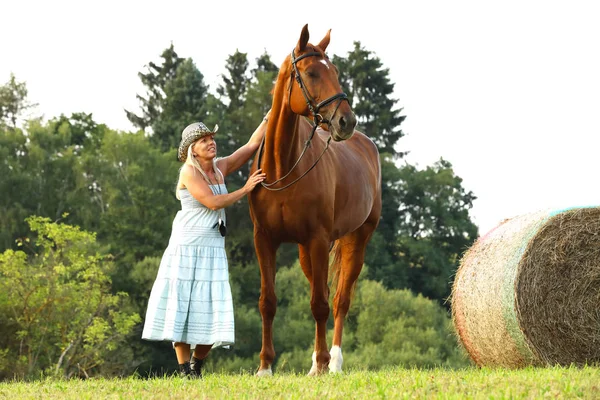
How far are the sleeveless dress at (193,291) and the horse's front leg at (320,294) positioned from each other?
832 millimetres

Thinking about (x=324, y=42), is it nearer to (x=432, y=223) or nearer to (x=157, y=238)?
(x=157, y=238)

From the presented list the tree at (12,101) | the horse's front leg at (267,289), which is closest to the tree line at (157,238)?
the tree at (12,101)

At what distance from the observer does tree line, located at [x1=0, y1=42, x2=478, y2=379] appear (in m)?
35.8

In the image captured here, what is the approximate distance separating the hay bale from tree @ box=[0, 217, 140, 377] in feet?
87.2

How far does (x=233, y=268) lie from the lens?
45906mm

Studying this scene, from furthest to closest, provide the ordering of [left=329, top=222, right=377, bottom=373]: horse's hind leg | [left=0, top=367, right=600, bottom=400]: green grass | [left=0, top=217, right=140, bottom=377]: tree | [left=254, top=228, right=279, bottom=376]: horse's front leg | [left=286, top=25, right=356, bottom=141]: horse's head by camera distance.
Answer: [left=0, top=217, right=140, bottom=377]: tree, [left=329, top=222, right=377, bottom=373]: horse's hind leg, [left=254, top=228, right=279, bottom=376]: horse's front leg, [left=286, top=25, right=356, bottom=141]: horse's head, [left=0, top=367, right=600, bottom=400]: green grass

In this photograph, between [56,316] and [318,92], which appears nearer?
[318,92]

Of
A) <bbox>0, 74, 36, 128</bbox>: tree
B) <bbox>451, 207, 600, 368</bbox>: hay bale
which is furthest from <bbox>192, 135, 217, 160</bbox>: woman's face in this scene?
<bbox>0, 74, 36, 128</bbox>: tree

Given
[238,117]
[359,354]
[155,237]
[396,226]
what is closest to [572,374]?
[359,354]

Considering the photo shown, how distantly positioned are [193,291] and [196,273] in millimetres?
160

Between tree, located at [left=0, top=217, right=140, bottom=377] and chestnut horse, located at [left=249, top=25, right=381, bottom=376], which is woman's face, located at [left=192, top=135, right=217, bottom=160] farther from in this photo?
tree, located at [left=0, top=217, right=140, bottom=377]

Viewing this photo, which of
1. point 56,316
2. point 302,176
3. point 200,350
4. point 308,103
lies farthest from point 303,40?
point 56,316

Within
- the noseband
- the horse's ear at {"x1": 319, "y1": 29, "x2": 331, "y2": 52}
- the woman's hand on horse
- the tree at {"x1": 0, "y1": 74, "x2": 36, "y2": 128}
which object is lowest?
the woman's hand on horse

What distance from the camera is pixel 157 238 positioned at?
1772 inches
